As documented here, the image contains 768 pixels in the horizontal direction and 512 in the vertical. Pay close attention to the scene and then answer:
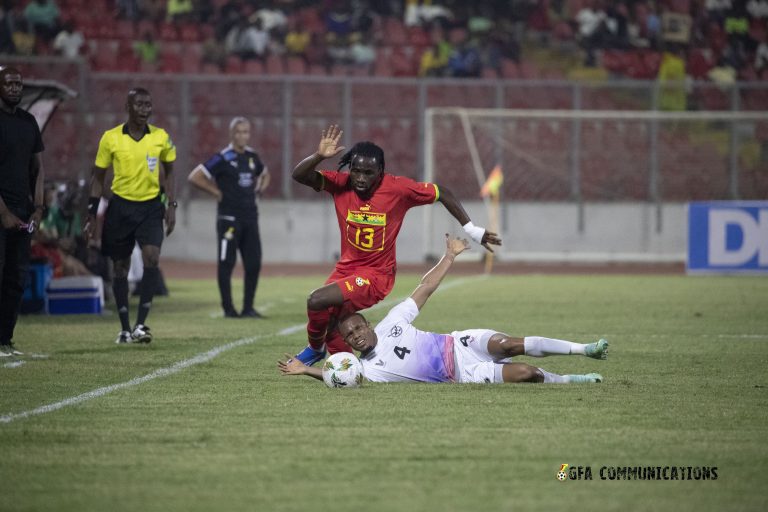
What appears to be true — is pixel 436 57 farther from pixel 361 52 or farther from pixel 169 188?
pixel 169 188

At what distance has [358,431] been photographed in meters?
6.68

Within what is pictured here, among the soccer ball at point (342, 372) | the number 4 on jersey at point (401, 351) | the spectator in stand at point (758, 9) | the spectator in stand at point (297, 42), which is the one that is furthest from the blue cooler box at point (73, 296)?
the spectator in stand at point (758, 9)

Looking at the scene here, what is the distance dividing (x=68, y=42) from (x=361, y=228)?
62.8ft

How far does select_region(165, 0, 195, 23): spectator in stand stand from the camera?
2803cm

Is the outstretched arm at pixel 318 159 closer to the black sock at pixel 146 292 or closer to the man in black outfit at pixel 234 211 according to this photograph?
the black sock at pixel 146 292

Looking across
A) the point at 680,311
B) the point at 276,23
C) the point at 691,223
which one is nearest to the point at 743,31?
the point at 691,223

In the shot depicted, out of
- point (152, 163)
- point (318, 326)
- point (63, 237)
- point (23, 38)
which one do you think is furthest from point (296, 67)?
point (318, 326)

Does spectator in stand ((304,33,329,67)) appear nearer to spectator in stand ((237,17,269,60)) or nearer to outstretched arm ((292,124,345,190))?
spectator in stand ((237,17,269,60))

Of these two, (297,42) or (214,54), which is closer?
(214,54)

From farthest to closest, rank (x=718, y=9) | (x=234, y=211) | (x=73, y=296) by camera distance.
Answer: (x=718, y=9) < (x=73, y=296) < (x=234, y=211)

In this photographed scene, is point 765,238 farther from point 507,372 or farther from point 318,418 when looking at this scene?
point 318,418

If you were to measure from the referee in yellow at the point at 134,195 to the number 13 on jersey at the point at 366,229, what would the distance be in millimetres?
2522

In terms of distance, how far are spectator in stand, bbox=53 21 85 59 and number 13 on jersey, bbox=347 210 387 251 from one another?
18.8 metres

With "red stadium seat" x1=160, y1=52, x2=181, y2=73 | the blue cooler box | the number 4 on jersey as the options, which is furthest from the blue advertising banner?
the number 4 on jersey
